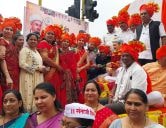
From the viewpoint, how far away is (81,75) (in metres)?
10.5

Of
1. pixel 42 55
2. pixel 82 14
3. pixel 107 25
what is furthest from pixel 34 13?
pixel 82 14

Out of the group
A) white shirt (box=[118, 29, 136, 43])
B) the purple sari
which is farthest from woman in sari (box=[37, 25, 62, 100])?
the purple sari

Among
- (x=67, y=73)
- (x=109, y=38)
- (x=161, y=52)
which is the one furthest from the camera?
(x=109, y=38)

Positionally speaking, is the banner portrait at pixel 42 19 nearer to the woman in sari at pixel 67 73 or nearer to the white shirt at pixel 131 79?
the woman in sari at pixel 67 73

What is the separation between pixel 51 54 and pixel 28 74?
1.00 metres

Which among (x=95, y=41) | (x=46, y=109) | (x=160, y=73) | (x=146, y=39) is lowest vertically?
(x=46, y=109)

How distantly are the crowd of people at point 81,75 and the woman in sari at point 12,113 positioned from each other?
0.04 ft

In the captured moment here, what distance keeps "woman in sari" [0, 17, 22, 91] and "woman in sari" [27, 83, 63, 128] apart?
2492mm

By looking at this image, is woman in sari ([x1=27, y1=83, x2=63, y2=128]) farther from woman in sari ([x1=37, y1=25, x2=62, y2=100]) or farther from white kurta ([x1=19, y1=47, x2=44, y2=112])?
woman in sari ([x1=37, y1=25, x2=62, y2=100])

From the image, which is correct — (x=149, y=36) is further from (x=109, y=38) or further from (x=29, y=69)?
(x=29, y=69)

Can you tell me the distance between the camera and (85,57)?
35.3 ft

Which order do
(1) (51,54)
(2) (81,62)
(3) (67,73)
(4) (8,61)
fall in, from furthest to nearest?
1. (2) (81,62)
2. (3) (67,73)
3. (1) (51,54)
4. (4) (8,61)

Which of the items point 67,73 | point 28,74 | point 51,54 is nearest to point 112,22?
point 67,73

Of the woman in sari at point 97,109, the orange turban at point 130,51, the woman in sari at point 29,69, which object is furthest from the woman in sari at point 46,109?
the woman in sari at point 29,69
